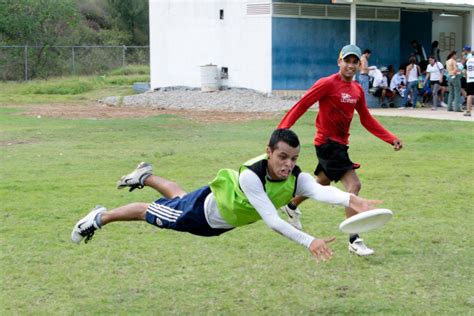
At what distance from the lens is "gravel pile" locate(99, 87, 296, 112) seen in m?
28.0

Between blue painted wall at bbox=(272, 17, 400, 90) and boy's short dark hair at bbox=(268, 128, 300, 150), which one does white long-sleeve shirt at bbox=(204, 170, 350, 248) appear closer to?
boy's short dark hair at bbox=(268, 128, 300, 150)

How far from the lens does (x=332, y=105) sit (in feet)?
28.4

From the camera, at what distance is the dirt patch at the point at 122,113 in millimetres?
25281

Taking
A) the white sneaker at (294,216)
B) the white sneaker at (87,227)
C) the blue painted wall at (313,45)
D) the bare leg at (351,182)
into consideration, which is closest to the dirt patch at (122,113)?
the blue painted wall at (313,45)

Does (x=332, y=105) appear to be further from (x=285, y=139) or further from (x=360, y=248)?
(x=285, y=139)

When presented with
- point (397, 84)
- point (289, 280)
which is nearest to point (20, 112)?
point (397, 84)

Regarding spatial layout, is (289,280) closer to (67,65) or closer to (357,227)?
(357,227)

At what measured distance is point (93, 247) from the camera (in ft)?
27.7

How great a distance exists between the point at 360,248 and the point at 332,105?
1.51 metres

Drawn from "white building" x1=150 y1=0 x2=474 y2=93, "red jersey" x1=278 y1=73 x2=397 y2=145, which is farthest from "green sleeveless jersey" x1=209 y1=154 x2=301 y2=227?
"white building" x1=150 y1=0 x2=474 y2=93

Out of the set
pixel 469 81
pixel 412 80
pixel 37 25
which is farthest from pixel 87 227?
pixel 37 25

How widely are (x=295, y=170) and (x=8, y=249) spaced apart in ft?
11.1

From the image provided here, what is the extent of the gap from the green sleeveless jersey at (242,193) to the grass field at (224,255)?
2.27ft

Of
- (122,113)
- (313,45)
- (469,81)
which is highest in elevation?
(313,45)
